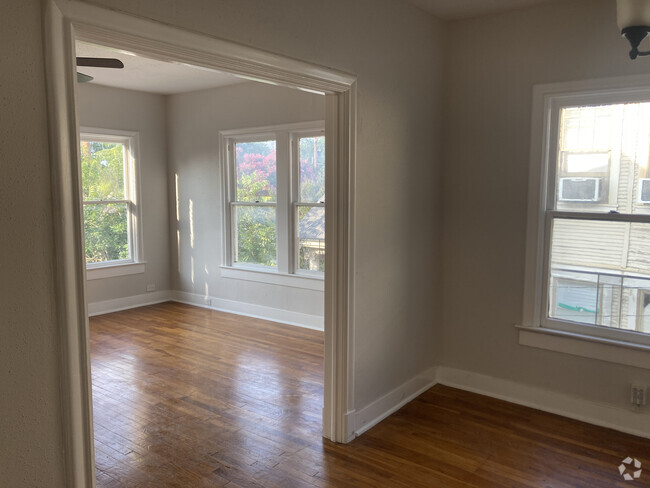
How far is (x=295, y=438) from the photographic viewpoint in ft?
10.4

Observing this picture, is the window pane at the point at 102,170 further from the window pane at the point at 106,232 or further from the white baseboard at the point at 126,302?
the white baseboard at the point at 126,302

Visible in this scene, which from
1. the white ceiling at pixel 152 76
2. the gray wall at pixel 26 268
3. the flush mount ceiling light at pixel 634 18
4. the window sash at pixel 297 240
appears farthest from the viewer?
the window sash at pixel 297 240

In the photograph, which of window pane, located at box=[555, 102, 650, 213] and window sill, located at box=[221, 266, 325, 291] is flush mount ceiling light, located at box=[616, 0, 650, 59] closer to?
window pane, located at box=[555, 102, 650, 213]

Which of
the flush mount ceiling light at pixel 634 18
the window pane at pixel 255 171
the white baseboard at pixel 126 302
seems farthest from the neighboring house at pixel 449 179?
the white baseboard at pixel 126 302

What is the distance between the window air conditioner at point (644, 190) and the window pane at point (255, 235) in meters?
3.67

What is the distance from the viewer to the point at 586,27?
323 centimetres

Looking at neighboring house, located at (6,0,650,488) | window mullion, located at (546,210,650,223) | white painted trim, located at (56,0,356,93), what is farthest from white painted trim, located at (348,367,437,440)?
white painted trim, located at (56,0,356,93)

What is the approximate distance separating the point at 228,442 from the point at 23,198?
2008 mm

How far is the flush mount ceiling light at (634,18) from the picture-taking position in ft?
7.55

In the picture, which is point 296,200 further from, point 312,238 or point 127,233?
point 127,233

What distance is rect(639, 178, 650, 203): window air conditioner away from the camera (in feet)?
10.4

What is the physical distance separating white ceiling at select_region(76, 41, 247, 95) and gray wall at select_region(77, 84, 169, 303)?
7.0 inches

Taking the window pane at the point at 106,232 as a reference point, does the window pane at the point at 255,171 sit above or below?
above

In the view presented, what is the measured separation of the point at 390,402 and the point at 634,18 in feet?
8.38
